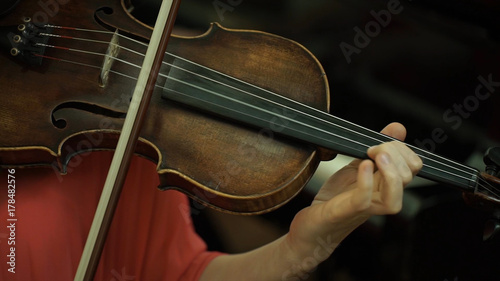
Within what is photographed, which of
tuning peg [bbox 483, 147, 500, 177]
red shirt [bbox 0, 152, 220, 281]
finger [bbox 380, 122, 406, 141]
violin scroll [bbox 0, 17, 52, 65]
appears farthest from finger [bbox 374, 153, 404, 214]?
violin scroll [bbox 0, 17, 52, 65]

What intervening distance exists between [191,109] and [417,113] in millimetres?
494

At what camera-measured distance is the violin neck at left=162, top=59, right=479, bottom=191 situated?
0.58 m

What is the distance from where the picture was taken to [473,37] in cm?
87

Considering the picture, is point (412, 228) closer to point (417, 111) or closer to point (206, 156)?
point (417, 111)

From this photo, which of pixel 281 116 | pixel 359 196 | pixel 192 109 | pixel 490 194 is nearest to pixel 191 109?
pixel 192 109

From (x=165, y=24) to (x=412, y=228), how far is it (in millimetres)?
603

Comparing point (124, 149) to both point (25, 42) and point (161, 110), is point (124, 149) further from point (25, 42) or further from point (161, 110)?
point (25, 42)

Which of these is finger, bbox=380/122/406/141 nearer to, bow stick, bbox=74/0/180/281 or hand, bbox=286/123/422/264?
hand, bbox=286/123/422/264

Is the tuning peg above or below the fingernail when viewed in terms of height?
above

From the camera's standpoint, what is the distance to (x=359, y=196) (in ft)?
1.68

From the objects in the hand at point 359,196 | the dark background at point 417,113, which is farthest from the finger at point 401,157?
the dark background at point 417,113

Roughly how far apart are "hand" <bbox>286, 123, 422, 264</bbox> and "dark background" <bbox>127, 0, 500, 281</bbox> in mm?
260

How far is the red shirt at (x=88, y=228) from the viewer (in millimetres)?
690

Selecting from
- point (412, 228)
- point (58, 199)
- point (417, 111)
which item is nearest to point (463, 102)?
point (417, 111)
